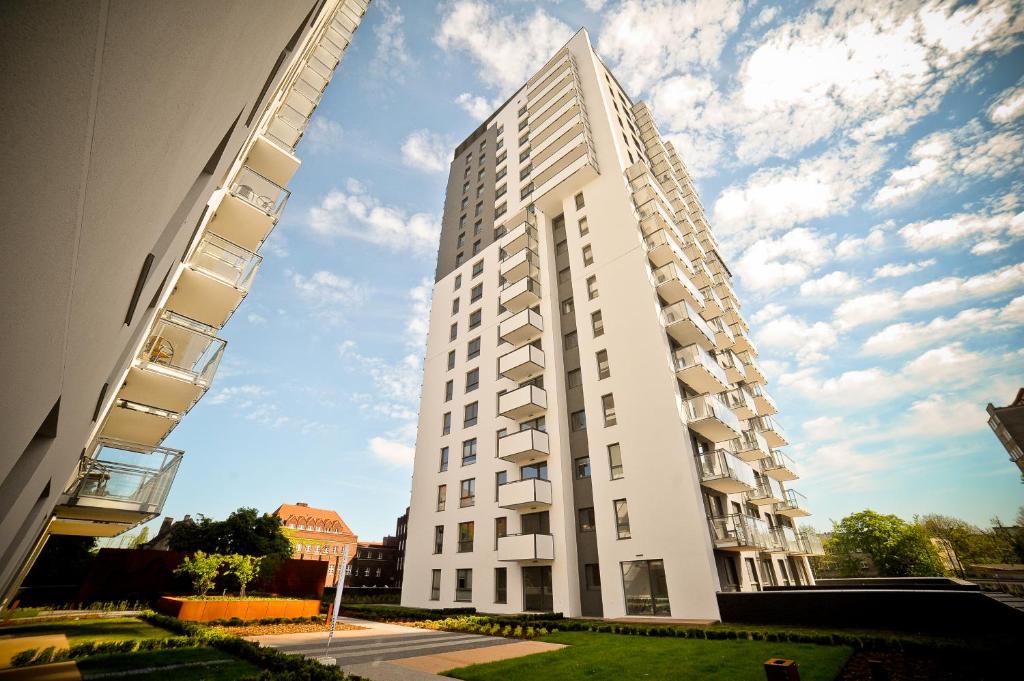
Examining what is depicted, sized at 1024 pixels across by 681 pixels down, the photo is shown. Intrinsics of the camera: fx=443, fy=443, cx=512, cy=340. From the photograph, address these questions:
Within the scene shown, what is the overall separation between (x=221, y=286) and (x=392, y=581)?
7690 centimetres

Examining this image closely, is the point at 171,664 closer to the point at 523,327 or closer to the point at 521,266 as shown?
the point at 523,327

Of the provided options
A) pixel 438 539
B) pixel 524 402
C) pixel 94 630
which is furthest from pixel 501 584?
pixel 94 630

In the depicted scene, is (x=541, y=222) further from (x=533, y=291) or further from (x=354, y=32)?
(x=354, y=32)

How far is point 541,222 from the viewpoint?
109 feet

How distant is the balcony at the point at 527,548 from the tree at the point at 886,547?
126 ft

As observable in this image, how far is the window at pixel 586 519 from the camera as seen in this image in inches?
894

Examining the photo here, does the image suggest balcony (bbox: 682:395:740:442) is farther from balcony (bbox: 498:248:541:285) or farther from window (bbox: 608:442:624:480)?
balcony (bbox: 498:248:541:285)

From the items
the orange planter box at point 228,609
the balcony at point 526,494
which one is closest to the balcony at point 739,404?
the balcony at point 526,494

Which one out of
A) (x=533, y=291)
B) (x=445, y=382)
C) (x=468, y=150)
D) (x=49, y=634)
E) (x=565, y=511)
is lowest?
(x=49, y=634)

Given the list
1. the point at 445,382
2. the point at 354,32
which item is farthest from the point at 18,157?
the point at 445,382

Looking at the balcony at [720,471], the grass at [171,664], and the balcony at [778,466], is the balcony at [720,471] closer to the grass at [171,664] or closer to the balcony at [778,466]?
the balcony at [778,466]

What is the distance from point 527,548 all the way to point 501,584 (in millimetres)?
4032

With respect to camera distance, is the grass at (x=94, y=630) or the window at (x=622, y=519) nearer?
the grass at (x=94, y=630)

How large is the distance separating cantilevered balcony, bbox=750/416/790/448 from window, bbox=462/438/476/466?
19.4 meters
